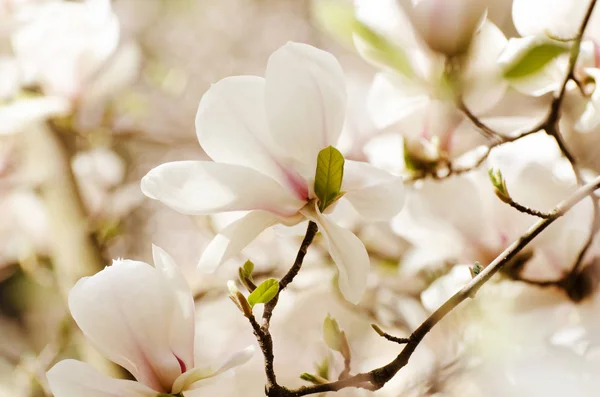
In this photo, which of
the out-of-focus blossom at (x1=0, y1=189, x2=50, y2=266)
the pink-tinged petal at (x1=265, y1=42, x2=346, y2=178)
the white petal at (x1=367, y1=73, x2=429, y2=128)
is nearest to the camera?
the pink-tinged petal at (x1=265, y1=42, x2=346, y2=178)

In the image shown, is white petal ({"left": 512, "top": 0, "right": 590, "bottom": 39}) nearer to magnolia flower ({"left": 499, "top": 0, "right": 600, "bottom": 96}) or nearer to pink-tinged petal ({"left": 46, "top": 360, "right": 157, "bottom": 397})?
magnolia flower ({"left": 499, "top": 0, "right": 600, "bottom": 96})

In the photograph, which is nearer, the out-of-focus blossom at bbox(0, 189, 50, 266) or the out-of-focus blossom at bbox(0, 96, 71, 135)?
the out-of-focus blossom at bbox(0, 96, 71, 135)

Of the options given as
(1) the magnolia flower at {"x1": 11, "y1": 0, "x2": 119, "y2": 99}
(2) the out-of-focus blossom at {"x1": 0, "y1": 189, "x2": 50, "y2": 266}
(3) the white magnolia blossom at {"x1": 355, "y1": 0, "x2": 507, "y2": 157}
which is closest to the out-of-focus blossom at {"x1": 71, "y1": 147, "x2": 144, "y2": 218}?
(2) the out-of-focus blossom at {"x1": 0, "y1": 189, "x2": 50, "y2": 266}

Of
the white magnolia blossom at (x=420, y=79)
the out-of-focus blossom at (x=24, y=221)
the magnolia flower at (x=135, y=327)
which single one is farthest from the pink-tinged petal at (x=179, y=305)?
the out-of-focus blossom at (x=24, y=221)

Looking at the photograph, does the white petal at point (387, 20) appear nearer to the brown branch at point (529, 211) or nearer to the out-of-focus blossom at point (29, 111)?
the brown branch at point (529, 211)

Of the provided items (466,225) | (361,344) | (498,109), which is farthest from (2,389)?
(498,109)

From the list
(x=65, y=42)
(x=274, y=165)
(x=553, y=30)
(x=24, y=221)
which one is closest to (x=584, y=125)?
(x=553, y=30)

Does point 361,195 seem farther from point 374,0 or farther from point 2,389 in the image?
point 2,389
